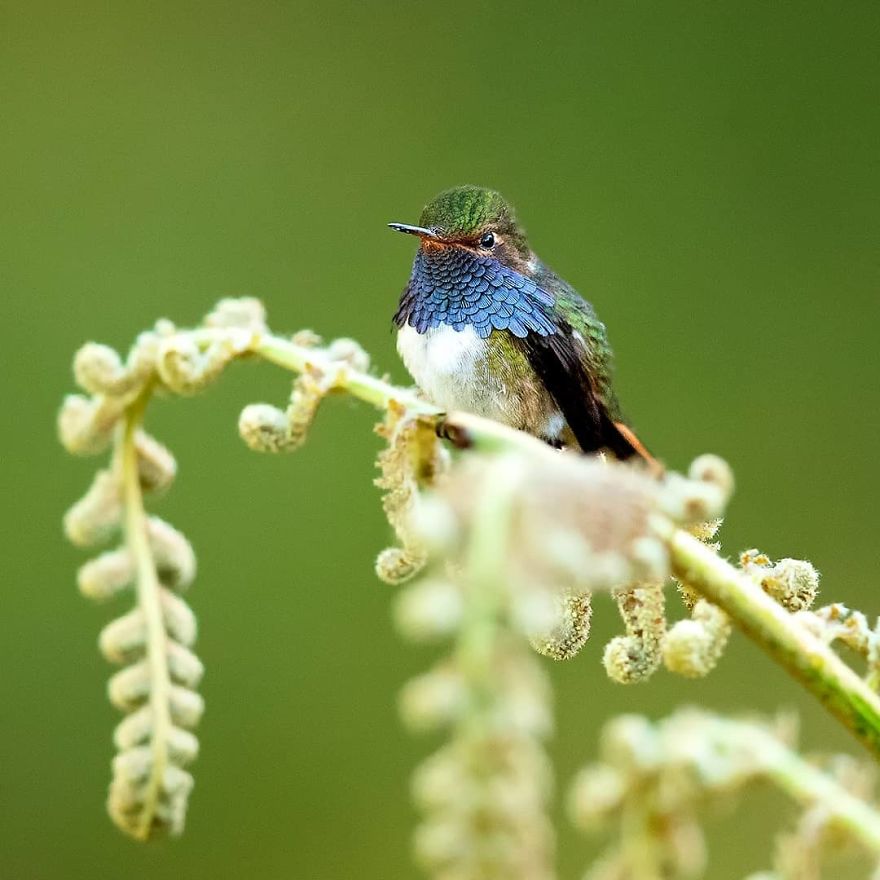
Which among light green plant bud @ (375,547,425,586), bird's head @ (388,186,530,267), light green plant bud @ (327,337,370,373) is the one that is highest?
bird's head @ (388,186,530,267)

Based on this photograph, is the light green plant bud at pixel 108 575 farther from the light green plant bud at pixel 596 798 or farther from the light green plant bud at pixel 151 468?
the light green plant bud at pixel 596 798

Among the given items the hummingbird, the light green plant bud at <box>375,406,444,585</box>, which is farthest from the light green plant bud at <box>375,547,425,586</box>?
the hummingbird

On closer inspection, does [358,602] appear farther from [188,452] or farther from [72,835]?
[72,835]

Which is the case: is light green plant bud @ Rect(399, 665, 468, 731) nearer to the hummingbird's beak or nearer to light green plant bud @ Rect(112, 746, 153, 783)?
light green plant bud @ Rect(112, 746, 153, 783)

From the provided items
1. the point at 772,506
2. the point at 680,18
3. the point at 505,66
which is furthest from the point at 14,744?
the point at 680,18

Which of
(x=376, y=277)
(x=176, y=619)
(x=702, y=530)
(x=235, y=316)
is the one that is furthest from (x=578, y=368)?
(x=376, y=277)

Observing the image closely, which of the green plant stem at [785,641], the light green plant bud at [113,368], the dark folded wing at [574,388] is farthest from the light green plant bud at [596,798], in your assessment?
the dark folded wing at [574,388]

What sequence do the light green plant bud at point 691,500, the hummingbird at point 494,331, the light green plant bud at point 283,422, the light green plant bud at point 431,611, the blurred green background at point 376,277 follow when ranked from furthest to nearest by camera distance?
the blurred green background at point 376,277
the hummingbird at point 494,331
the light green plant bud at point 283,422
the light green plant bud at point 691,500
the light green plant bud at point 431,611

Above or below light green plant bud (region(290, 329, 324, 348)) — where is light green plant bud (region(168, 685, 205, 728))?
below
